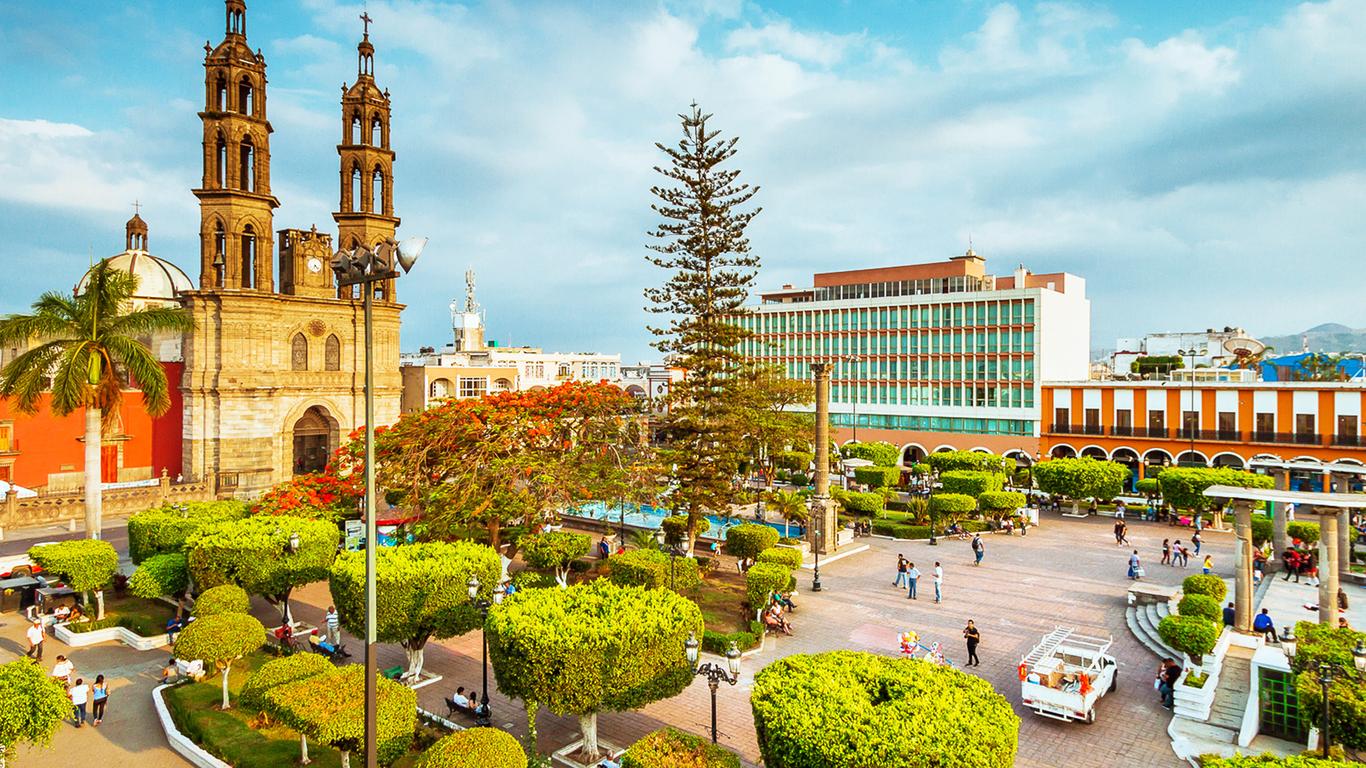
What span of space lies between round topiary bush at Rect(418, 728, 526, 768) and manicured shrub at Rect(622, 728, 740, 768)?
1.72 meters

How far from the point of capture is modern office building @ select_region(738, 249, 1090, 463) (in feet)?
176

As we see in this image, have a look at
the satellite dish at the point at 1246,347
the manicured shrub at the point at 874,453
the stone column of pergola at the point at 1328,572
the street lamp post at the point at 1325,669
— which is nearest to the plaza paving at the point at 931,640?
the street lamp post at the point at 1325,669

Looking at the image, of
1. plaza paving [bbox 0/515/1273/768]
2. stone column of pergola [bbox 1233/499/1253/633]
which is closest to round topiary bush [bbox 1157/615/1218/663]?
plaza paving [bbox 0/515/1273/768]

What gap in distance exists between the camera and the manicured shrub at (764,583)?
20.5 metres

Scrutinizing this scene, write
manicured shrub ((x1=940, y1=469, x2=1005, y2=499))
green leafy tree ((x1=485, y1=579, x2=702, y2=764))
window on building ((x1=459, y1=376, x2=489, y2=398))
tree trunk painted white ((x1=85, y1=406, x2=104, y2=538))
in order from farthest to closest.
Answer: window on building ((x1=459, y1=376, x2=489, y2=398)) < manicured shrub ((x1=940, y1=469, x2=1005, y2=499)) < tree trunk painted white ((x1=85, y1=406, x2=104, y2=538)) < green leafy tree ((x1=485, y1=579, x2=702, y2=764))

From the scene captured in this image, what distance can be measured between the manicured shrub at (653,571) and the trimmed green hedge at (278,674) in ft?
27.6

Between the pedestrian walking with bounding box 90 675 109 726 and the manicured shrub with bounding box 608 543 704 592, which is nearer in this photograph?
the pedestrian walking with bounding box 90 675 109 726

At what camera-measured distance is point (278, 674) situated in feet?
44.2

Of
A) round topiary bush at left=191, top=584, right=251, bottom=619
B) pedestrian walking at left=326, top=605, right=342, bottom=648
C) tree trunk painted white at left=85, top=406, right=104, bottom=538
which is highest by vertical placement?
tree trunk painted white at left=85, top=406, right=104, bottom=538

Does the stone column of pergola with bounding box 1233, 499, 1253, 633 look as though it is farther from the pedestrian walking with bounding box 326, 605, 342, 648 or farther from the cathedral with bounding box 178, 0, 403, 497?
the cathedral with bounding box 178, 0, 403, 497

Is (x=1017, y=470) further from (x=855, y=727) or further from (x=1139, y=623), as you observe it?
(x=855, y=727)

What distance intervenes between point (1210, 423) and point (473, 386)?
182 feet

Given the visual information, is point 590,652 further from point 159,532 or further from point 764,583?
point 159,532

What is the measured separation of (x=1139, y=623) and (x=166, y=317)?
1242 inches
